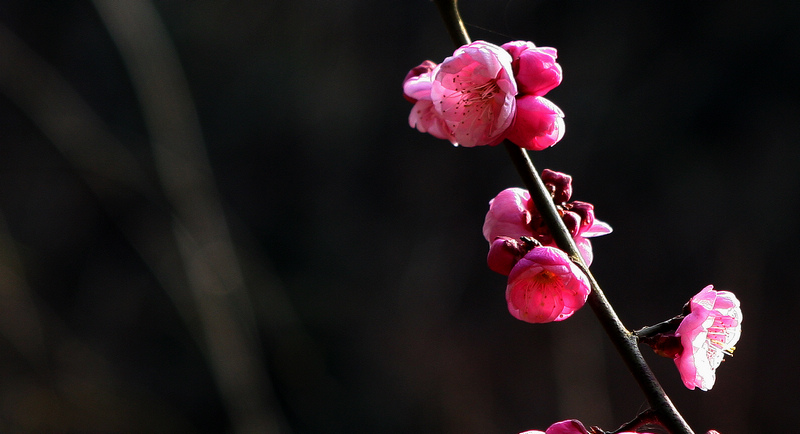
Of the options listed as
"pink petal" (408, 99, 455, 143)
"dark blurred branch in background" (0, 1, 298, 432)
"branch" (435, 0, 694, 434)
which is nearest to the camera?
"branch" (435, 0, 694, 434)

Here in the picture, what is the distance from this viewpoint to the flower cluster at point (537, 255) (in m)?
0.32

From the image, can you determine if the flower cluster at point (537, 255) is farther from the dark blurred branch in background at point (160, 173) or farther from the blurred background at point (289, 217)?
the dark blurred branch in background at point (160, 173)

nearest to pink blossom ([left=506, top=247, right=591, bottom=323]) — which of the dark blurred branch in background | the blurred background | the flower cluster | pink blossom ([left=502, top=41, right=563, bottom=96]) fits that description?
the flower cluster

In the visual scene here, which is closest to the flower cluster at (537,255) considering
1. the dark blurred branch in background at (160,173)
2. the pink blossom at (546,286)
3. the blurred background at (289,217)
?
the pink blossom at (546,286)

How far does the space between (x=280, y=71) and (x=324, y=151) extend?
392mm

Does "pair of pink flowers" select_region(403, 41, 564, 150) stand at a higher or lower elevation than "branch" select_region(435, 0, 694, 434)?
higher

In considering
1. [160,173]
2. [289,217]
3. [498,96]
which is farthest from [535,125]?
[160,173]

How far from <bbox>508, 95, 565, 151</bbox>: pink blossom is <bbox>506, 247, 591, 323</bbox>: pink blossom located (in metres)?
0.07

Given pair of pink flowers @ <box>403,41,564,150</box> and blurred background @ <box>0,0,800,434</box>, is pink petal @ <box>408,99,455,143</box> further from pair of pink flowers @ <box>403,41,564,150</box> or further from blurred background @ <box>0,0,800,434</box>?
blurred background @ <box>0,0,800,434</box>

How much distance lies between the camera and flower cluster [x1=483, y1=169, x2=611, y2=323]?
323 millimetres

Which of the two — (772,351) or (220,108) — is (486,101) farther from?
(220,108)

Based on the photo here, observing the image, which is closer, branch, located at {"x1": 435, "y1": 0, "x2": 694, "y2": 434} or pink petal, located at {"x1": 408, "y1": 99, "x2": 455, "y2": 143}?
branch, located at {"x1": 435, "y1": 0, "x2": 694, "y2": 434}

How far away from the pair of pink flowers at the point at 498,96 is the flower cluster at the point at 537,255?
51 mm

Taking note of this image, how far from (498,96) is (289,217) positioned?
6.26ft
